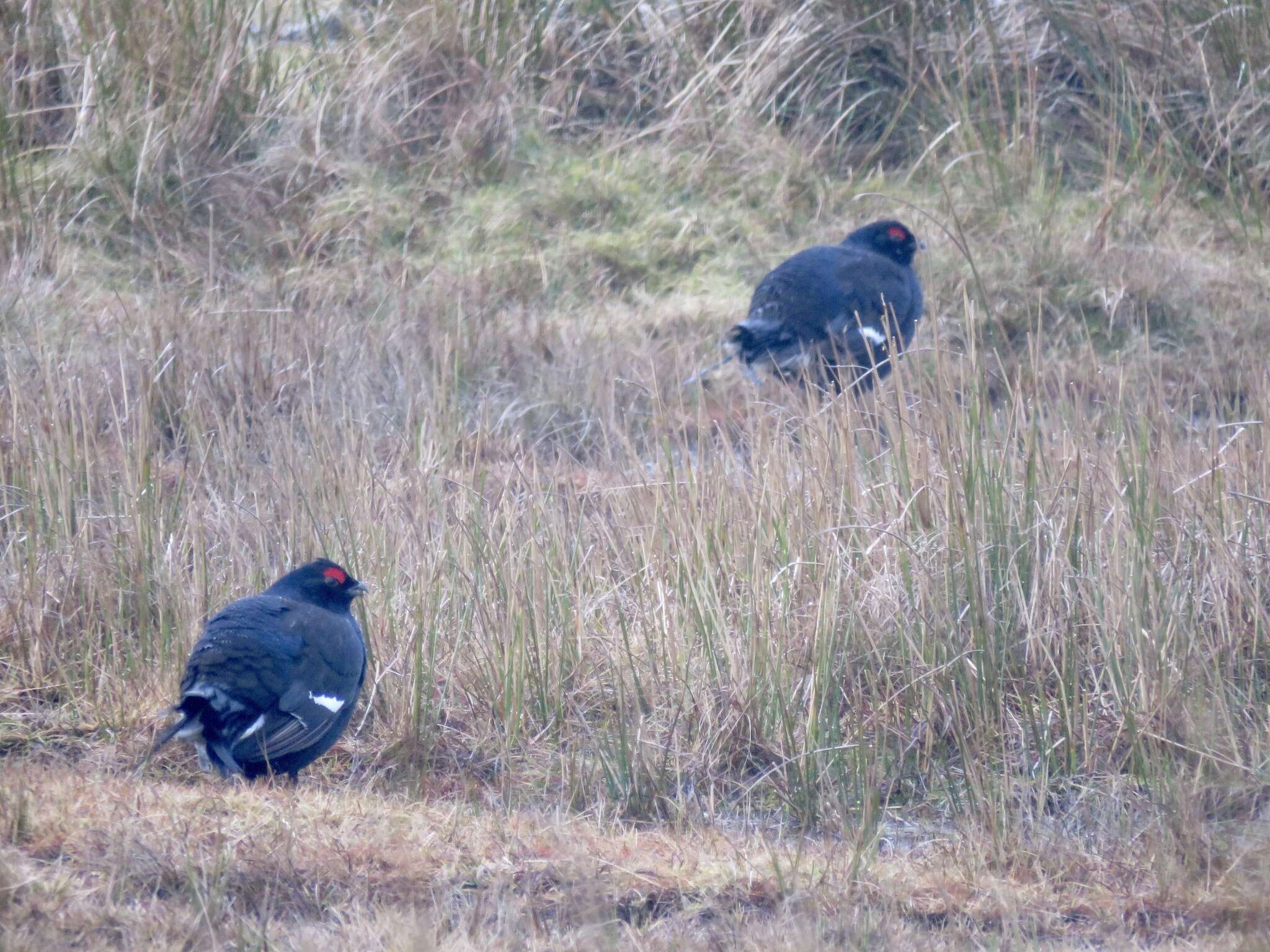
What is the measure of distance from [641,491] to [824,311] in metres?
2.40

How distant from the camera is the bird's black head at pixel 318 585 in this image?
390cm

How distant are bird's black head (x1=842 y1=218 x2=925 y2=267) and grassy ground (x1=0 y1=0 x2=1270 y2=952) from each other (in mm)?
620

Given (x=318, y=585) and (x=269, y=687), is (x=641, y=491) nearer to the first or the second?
(x=318, y=585)

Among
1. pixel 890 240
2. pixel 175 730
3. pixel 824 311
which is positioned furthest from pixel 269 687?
pixel 890 240

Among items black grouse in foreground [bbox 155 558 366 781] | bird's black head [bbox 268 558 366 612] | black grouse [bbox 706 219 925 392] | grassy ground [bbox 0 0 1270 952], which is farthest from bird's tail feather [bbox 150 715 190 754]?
black grouse [bbox 706 219 925 392]

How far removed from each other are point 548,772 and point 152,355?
11.0 ft

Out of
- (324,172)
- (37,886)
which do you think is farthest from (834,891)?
(324,172)

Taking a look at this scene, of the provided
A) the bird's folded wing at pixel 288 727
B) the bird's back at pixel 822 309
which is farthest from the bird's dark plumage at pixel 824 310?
the bird's folded wing at pixel 288 727

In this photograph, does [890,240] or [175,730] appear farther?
[890,240]

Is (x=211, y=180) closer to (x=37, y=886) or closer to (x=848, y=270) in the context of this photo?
(x=848, y=270)

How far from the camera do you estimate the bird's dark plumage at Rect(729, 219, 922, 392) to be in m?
6.87

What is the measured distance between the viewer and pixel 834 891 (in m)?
2.99

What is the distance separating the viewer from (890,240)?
7.19 meters

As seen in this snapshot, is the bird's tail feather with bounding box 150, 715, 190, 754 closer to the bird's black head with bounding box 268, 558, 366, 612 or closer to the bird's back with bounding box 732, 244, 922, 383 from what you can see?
the bird's black head with bounding box 268, 558, 366, 612
